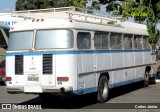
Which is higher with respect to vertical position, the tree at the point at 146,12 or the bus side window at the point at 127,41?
the tree at the point at 146,12

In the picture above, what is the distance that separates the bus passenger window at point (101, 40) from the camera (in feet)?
44.3

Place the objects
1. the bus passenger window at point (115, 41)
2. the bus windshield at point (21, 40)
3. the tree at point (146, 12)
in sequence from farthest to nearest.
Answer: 1. the bus passenger window at point (115, 41)
2. the bus windshield at point (21, 40)
3. the tree at point (146, 12)

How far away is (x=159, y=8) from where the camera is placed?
1032 cm

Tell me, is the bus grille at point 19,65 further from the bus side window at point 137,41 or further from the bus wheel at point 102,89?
the bus side window at point 137,41

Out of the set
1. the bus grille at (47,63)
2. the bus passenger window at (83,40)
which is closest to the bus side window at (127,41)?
the bus passenger window at (83,40)

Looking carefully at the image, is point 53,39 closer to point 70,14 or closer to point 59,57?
point 59,57

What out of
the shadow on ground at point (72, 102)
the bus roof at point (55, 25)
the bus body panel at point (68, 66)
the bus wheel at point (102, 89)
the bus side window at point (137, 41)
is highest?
the bus roof at point (55, 25)

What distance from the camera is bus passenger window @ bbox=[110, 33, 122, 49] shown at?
1472 centimetres

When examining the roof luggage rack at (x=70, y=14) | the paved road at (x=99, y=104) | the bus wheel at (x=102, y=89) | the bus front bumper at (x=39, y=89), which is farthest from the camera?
the bus wheel at (x=102, y=89)

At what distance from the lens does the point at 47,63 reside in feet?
40.1

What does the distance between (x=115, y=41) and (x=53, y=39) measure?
3522 millimetres

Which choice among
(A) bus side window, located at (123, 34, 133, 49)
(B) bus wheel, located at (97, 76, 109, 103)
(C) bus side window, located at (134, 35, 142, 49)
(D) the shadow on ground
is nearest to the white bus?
(B) bus wheel, located at (97, 76, 109, 103)

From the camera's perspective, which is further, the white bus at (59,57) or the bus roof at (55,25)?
the bus roof at (55,25)

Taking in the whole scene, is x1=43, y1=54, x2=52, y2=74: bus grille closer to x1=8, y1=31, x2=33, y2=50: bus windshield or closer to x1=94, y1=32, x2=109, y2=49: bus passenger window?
x1=8, y1=31, x2=33, y2=50: bus windshield
